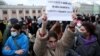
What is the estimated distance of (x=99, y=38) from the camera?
16.9 feet

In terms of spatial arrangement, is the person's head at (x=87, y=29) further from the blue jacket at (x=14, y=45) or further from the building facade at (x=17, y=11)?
the building facade at (x=17, y=11)

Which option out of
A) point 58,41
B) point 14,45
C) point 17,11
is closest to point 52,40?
point 58,41

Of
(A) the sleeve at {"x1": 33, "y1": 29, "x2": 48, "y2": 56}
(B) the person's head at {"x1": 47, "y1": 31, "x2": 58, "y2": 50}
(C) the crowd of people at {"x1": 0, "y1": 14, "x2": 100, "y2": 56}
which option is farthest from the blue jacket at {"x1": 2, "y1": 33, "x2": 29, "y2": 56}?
(A) the sleeve at {"x1": 33, "y1": 29, "x2": 48, "y2": 56}

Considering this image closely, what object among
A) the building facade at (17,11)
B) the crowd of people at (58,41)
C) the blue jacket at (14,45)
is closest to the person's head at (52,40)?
the crowd of people at (58,41)

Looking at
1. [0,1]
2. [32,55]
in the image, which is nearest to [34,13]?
[0,1]

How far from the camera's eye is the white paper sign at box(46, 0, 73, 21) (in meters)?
3.95

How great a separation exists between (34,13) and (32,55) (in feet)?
234

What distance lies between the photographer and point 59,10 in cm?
409

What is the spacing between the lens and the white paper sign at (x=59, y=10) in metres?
3.95

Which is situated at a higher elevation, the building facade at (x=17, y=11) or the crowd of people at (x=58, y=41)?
the crowd of people at (x=58, y=41)

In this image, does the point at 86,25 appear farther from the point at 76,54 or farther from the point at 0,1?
the point at 0,1

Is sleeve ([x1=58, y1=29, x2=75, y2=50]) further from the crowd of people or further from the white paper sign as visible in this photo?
the white paper sign

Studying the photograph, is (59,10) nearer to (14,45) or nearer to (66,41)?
(66,41)

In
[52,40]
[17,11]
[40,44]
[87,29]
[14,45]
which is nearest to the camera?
[40,44]
